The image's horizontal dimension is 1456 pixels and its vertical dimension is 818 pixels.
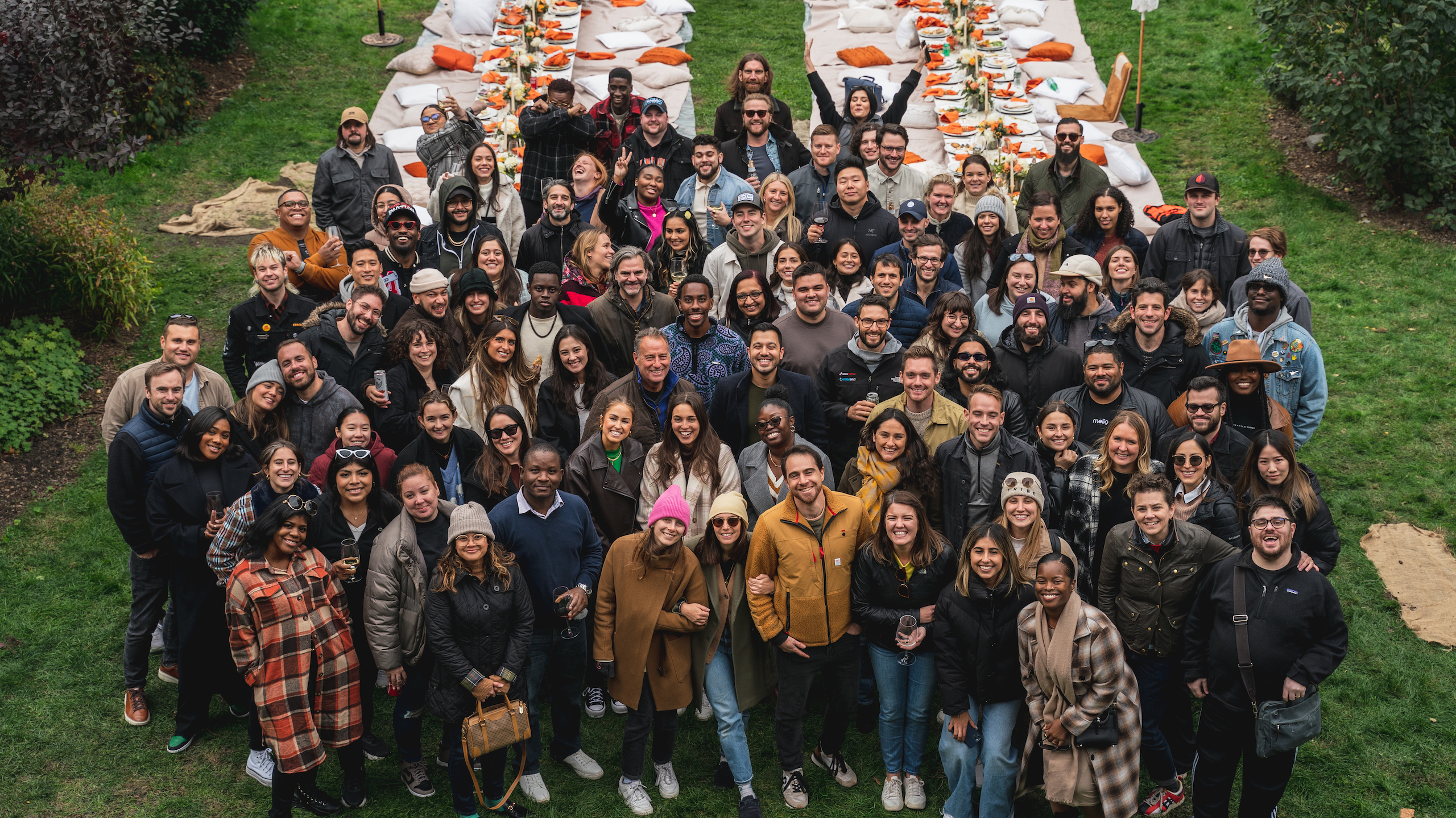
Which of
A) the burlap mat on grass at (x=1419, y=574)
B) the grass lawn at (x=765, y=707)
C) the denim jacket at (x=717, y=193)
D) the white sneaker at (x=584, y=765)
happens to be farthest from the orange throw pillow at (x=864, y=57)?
the white sneaker at (x=584, y=765)

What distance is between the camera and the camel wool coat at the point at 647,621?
259 inches

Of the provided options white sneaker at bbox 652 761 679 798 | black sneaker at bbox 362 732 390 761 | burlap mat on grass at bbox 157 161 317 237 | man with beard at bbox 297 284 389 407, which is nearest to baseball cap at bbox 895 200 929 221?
man with beard at bbox 297 284 389 407

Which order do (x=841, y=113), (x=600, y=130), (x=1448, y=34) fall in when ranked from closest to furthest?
(x=600, y=130) → (x=1448, y=34) → (x=841, y=113)

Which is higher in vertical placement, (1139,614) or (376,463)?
(376,463)

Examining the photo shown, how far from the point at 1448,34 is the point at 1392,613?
21.9ft

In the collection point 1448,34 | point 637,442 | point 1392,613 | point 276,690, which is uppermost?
point 1448,34

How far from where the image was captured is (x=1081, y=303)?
815 centimetres

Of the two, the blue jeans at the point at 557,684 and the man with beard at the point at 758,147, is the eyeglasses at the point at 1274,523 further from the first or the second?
the man with beard at the point at 758,147

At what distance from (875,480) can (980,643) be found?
45.4 inches

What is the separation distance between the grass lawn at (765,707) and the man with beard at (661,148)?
14.2 feet

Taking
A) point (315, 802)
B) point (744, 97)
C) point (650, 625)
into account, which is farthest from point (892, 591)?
point (744, 97)

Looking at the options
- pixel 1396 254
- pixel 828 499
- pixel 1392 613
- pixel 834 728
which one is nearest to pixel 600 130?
pixel 828 499

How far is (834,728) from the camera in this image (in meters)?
6.97

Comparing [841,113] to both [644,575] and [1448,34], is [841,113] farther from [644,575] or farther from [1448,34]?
[644,575]
